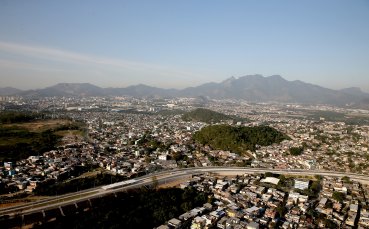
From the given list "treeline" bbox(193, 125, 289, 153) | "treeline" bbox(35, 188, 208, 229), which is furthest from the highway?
"treeline" bbox(193, 125, 289, 153)

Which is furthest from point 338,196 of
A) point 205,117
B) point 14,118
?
point 14,118

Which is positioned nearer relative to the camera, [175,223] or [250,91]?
[175,223]

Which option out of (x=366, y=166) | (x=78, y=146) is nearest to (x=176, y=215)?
(x=78, y=146)

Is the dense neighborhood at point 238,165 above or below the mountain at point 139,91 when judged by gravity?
below

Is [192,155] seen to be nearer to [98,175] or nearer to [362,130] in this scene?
[98,175]

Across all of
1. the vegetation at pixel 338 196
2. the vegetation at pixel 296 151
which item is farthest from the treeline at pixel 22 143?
the vegetation at pixel 338 196

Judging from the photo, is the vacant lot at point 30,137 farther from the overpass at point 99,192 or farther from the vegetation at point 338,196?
the vegetation at point 338,196

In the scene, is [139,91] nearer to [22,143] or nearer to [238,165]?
[22,143]
